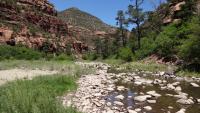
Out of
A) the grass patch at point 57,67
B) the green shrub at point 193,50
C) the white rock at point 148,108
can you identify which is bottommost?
the white rock at point 148,108

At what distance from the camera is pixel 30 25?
374ft

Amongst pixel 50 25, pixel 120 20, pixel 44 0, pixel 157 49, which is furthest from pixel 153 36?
pixel 44 0

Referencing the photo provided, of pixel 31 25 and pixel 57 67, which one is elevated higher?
pixel 31 25

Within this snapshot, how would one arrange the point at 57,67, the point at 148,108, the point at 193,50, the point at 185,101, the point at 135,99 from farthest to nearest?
the point at 57,67 → the point at 193,50 → the point at 135,99 → the point at 185,101 → the point at 148,108

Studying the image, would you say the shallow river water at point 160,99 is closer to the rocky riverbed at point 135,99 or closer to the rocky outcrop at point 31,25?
the rocky riverbed at point 135,99

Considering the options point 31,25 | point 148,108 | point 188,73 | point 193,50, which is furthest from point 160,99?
point 31,25

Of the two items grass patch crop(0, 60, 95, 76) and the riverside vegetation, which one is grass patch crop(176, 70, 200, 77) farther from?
grass patch crop(0, 60, 95, 76)

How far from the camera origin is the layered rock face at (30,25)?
99.0 m

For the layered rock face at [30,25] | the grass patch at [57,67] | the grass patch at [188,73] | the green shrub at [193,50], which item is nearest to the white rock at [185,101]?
the grass patch at [57,67]

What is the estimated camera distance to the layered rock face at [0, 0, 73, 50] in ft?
325

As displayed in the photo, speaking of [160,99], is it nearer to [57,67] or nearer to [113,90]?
[113,90]

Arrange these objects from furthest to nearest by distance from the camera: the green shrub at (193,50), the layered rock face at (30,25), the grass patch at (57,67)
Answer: the layered rock face at (30,25) < the green shrub at (193,50) < the grass patch at (57,67)

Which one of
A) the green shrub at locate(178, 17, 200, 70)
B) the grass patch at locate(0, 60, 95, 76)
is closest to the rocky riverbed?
the grass patch at locate(0, 60, 95, 76)

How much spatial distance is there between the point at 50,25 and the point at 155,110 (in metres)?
122
